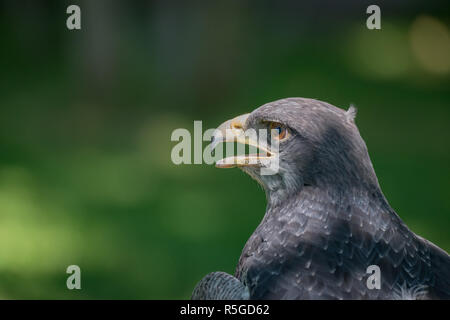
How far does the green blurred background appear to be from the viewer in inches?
266

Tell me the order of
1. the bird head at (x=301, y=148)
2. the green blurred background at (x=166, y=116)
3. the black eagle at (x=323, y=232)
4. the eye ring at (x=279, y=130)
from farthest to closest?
the green blurred background at (x=166, y=116) → the eye ring at (x=279, y=130) → the bird head at (x=301, y=148) → the black eagle at (x=323, y=232)

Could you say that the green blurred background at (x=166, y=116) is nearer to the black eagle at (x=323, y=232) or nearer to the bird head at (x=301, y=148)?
the bird head at (x=301, y=148)

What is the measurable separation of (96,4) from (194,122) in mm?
2258

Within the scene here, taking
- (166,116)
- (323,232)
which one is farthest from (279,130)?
(166,116)

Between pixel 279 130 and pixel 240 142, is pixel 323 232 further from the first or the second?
pixel 240 142

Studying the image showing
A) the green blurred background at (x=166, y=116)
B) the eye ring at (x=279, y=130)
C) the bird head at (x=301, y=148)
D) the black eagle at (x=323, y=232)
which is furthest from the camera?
the green blurred background at (x=166, y=116)

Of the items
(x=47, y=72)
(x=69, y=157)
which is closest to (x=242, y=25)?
(x=47, y=72)

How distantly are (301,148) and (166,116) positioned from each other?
23.3ft

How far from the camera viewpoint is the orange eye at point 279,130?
3.24 meters

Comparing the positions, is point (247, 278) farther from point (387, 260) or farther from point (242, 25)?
point (242, 25)

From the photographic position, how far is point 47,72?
12.0 m

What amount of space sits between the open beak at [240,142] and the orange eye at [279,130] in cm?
10

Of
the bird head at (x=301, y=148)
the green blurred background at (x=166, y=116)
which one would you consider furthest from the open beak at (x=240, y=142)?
the green blurred background at (x=166, y=116)

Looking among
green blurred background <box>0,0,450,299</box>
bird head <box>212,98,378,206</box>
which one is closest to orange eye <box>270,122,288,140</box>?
bird head <box>212,98,378,206</box>
